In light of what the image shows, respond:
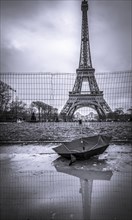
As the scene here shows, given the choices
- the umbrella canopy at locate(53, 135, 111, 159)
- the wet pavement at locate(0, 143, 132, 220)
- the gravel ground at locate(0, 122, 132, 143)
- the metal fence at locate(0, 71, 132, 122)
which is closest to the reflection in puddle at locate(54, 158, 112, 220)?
the wet pavement at locate(0, 143, 132, 220)

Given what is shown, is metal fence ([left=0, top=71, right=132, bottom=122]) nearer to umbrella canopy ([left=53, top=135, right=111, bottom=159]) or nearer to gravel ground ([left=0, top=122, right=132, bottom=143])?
gravel ground ([left=0, top=122, right=132, bottom=143])

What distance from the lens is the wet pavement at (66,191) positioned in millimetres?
1846

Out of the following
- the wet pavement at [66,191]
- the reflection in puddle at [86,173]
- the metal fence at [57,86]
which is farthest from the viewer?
the metal fence at [57,86]

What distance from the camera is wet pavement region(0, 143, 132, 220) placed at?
6.06 feet

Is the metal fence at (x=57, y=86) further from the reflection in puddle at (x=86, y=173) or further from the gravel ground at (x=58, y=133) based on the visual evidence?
the reflection in puddle at (x=86, y=173)

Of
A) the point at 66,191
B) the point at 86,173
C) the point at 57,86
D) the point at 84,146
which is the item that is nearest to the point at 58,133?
the point at 57,86

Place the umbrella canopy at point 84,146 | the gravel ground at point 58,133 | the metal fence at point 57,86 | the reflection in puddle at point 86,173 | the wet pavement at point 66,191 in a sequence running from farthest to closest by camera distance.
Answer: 1. the gravel ground at point 58,133
2. the metal fence at point 57,86
3. the umbrella canopy at point 84,146
4. the reflection in puddle at point 86,173
5. the wet pavement at point 66,191

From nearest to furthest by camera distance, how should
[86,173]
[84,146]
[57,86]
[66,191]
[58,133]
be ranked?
1. [66,191]
2. [86,173]
3. [84,146]
4. [57,86]
5. [58,133]

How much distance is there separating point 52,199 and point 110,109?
17.3 ft

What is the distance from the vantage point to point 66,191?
8.12 feet

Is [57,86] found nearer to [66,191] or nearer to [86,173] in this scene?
[86,173]

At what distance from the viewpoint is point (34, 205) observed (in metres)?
2.05

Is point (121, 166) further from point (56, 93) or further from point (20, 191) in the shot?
point (56, 93)

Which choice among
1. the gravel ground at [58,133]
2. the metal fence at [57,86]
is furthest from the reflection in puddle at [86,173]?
the gravel ground at [58,133]
